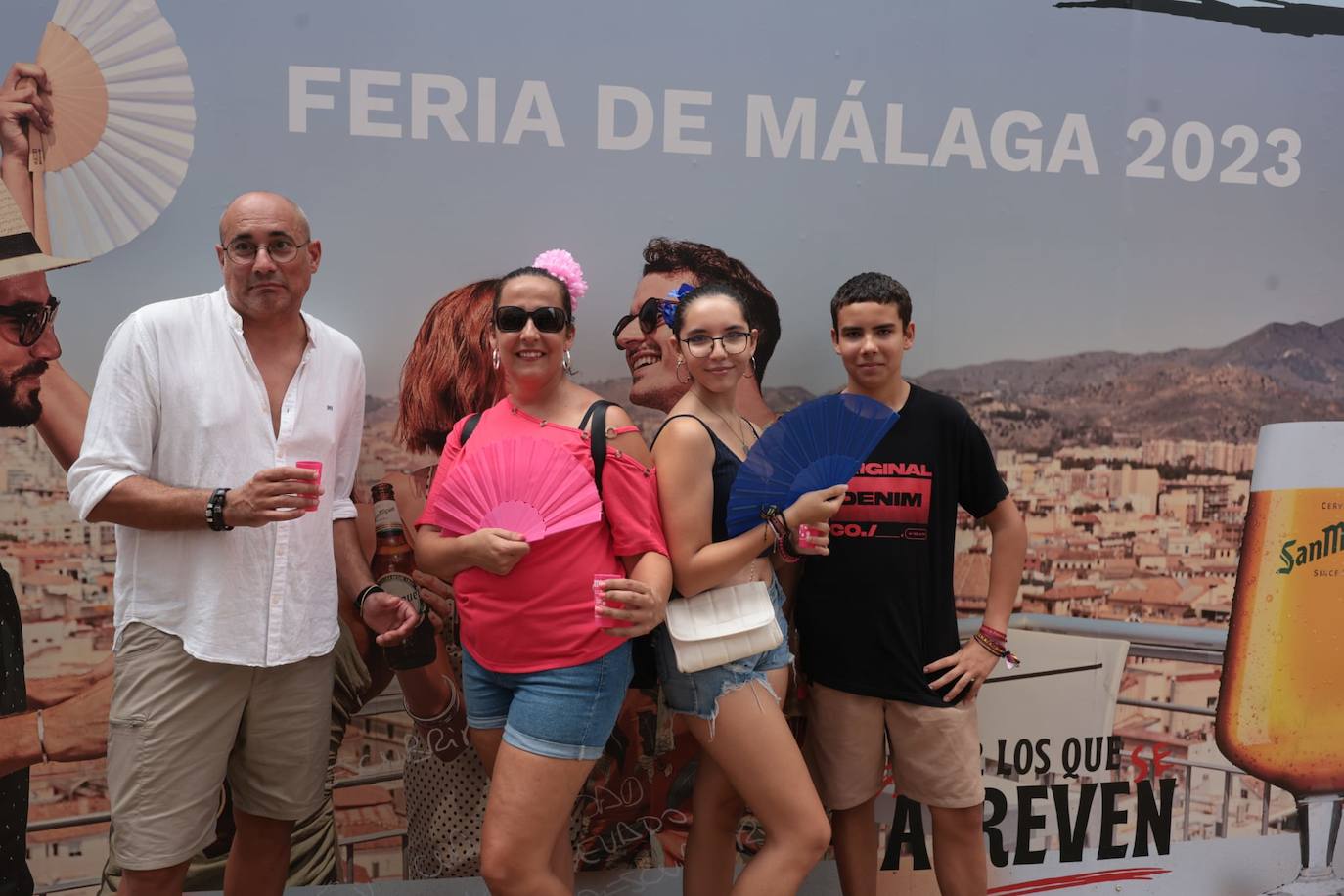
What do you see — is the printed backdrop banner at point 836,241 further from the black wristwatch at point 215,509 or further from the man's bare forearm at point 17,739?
the black wristwatch at point 215,509

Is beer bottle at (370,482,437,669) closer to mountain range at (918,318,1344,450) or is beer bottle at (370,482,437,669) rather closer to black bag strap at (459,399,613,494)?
black bag strap at (459,399,613,494)

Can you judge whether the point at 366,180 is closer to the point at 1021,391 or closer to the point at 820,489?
the point at 820,489

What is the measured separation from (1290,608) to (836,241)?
234cm

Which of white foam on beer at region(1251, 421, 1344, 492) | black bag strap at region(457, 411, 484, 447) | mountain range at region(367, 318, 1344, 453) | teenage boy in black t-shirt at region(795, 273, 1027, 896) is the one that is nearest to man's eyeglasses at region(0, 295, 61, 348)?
black bag strap at region(457, 411, 484, 447)

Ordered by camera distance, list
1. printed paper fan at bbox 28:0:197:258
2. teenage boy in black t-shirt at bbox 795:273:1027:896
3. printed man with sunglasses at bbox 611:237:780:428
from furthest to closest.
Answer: printed man with sunglasses at bbox 611:237:780:428 → printed paper fan at bbox 28:0:197:258 → teenage boy in black t-shirt at bbox 795:273:1027:896

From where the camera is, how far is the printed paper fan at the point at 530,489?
233 cm

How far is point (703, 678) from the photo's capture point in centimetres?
245

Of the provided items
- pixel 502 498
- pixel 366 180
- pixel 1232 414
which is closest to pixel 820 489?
pixel 502 498

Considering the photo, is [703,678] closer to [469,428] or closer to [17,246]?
[469,428]

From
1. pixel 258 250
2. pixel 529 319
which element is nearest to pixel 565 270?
pixel 529 319

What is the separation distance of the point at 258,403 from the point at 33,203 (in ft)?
3.91

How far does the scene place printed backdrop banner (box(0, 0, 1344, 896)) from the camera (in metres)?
2.99

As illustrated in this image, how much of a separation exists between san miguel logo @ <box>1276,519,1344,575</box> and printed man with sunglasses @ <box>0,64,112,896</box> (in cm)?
437

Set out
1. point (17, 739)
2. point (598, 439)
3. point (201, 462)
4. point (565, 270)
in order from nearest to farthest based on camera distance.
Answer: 1. point (598, 439)
2. point (201, 462)
3. point (565, 270)
4. point (17, 739)
